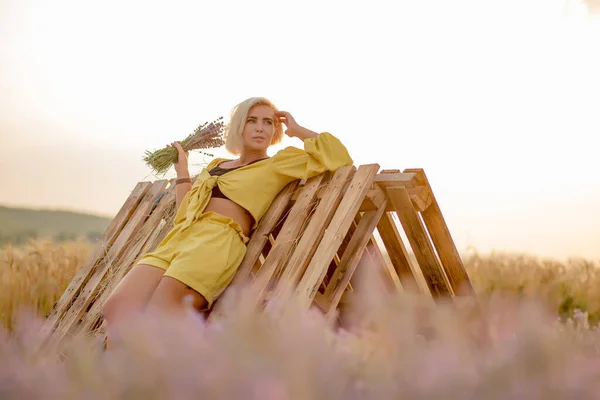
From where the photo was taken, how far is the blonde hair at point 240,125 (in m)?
3.31

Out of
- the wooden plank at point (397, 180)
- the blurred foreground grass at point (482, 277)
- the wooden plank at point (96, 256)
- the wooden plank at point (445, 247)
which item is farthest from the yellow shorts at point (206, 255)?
the blurred foreground grass at point (482, 277)

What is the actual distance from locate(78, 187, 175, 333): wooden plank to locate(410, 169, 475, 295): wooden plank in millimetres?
1552

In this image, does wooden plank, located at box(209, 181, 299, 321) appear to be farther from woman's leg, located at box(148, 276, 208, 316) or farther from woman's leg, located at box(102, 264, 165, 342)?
woman's leg, located at box(102, 264, 165, 342)

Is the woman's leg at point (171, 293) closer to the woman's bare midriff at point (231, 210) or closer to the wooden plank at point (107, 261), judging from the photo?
the woman's bare midriff at point (231, 210)

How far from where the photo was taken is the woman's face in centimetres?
328

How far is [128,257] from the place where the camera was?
404 cm

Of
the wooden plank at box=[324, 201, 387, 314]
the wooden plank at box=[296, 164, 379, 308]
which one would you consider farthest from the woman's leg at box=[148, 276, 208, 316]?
the wooden plank at box=[324, 201, 387, 314]

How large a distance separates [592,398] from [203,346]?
1.60 ft

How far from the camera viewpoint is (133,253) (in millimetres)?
4000

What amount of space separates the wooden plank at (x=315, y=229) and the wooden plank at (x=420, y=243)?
0.26 metres

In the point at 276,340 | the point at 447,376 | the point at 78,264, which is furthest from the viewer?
the point at 78,264

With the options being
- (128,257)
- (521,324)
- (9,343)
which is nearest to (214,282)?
(128,257)

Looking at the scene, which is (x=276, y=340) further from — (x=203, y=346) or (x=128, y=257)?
(x=128, y=257)

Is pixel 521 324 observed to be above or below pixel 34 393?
below
